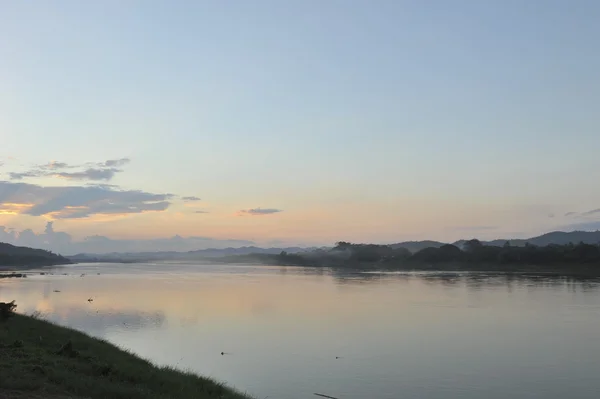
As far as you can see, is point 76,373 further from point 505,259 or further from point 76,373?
point 505,259

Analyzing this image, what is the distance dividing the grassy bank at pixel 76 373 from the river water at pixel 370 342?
4128 mm

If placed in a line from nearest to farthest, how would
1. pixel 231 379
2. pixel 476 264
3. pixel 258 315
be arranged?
pixel 231 379
pixel 258 315
pixel 476 264

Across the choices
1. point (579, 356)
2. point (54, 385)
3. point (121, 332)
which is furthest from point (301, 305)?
point (54, 385)

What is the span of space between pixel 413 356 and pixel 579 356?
751 centimetres

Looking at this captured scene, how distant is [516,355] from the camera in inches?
934

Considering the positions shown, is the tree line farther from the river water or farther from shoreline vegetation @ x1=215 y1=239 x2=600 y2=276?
the river water

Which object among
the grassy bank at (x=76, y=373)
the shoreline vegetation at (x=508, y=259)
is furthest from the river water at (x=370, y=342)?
the shoreline vegetation at (x=508, y=259)

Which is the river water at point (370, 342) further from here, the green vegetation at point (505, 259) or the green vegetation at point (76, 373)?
the green vegetation at point (505, 259)

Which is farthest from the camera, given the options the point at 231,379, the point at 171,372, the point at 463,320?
the point at 463,320

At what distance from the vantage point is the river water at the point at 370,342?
18859mm

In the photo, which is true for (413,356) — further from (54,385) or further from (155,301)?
(155,301)

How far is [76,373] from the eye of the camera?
41.2ft

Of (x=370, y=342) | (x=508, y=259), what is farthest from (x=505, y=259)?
(x=370, y=342)

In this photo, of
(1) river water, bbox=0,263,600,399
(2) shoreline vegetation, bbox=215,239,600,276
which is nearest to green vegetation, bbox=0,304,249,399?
(1) river water, bbox=0,263,600,399
